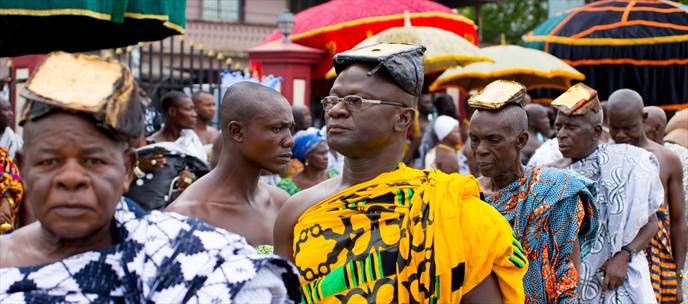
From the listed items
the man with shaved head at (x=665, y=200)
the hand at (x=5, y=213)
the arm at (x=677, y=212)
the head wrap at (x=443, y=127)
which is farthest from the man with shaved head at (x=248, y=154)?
the head wrap at (x=443, y=127)

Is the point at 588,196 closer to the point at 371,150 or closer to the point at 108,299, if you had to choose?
the point at 371,150

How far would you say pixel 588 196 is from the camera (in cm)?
569

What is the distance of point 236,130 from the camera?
5.23 m

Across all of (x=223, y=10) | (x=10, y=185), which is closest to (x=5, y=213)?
(x=10, y=185)

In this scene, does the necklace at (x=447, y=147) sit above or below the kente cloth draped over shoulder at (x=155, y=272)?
below

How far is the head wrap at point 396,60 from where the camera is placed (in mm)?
4172

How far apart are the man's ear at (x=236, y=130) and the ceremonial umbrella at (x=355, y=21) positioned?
11.3 m

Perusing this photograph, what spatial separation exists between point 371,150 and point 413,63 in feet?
1.30

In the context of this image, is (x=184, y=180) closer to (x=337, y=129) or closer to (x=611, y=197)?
(x=611, y=197)

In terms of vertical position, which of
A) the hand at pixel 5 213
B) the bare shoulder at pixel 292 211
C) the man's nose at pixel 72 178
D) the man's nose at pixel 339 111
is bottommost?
the hand at pixel 5 213

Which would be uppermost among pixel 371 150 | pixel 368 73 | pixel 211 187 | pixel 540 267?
pixel 368 73

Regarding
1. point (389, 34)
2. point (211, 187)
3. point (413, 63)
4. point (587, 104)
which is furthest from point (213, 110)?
point (413, 63)

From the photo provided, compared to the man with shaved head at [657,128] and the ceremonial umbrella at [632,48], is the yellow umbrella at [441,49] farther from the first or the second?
the ceremonial umbrella at [632,48]

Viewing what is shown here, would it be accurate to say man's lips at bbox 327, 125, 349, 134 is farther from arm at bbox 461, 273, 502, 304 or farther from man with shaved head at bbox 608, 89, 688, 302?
man with shaved head at bbox 608, 89, 688, 302
